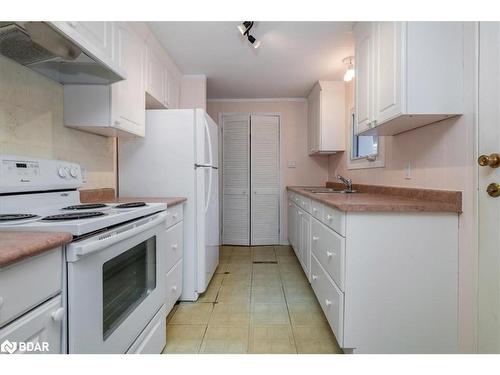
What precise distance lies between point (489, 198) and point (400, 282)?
0.56 m

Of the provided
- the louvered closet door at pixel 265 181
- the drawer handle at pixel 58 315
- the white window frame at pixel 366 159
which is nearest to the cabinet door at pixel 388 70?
the white window frame at pixel 366 159

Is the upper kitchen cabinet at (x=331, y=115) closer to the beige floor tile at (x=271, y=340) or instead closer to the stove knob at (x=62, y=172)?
the beige floor tile at (x=271, y=340)

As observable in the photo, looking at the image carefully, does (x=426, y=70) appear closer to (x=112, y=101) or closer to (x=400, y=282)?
(x=400, y=282)

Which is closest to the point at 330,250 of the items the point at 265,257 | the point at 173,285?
the point at 173,285

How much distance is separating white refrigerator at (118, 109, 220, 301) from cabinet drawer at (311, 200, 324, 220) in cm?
89

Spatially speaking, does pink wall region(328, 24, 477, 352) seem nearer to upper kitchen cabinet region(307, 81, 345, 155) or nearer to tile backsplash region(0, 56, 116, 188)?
upper kitchen cabinet region(307, 81, 345, 155)

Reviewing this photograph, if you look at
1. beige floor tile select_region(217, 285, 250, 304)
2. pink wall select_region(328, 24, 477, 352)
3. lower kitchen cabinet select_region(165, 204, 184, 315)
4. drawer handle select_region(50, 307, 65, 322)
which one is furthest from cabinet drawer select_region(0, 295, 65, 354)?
pink wall select_region(328, 24, 477, 352)

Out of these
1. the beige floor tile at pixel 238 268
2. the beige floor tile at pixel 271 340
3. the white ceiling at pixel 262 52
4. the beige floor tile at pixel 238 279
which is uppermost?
the white ceiling at pixel 262 52

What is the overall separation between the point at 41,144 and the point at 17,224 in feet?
2.66

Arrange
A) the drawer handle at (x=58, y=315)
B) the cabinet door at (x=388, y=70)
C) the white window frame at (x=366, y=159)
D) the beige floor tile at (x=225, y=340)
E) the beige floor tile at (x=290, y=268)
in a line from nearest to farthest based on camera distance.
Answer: the drawer handle at (x=58, y=315)
the cabinet door at (x=388, y=70)
the beige floor tile at (x=225, y=340)
the white window frame at (x=366, y=159)
the beige floor tile at (x=290, y=268)

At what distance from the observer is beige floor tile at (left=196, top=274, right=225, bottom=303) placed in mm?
2367

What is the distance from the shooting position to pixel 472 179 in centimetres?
137

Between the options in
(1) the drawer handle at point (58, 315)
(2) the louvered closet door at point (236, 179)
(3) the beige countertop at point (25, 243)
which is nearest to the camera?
(3) the beige countertop at point (25, 243)

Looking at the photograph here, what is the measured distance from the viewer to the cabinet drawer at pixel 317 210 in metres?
2.02
